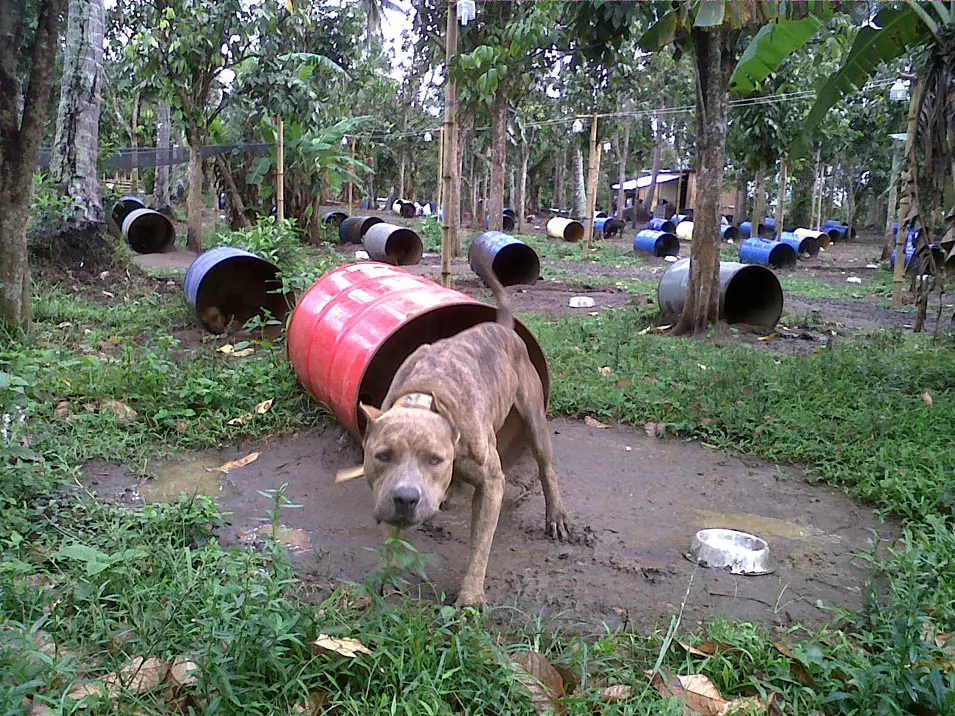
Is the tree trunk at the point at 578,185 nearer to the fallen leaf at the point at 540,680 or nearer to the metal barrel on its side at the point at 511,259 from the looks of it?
the metal barrel on its side at the point at 511,259

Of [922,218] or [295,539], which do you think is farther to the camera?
[922,218]

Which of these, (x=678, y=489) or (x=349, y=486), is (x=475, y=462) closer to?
(x=349, y=486)

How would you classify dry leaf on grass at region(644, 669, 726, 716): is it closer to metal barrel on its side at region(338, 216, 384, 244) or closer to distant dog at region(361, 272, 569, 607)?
distant dog at region(361, 272, 569, 607)

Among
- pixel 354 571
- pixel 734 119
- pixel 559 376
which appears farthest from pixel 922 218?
pixel 734 119

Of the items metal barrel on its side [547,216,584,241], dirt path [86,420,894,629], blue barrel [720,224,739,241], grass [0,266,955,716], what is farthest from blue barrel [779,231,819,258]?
dirt path [86,420,894,629]

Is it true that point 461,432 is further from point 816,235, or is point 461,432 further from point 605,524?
point 816,235

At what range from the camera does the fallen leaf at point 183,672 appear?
99.5 inches

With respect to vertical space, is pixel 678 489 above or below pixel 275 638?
below

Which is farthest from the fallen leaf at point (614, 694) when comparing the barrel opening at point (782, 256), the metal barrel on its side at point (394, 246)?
the barrel opening at point (782, 256)

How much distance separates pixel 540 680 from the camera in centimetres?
269

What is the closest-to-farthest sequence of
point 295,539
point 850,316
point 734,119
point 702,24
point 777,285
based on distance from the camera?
point 295,539, point 702,24, point 777,285, point 850,316, point 734,119

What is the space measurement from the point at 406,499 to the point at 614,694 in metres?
0.96

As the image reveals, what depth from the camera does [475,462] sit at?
351 centimetres

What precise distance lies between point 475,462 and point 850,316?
9365 millimetres
